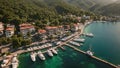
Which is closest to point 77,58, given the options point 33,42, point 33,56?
point 33,56

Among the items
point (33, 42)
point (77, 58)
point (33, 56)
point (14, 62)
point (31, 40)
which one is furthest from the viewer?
point (31, 40)

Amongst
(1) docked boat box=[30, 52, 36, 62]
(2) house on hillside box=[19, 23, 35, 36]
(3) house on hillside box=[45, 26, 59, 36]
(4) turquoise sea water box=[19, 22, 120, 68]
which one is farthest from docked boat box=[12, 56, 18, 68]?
(3) house on hillside box=[45, 26, 59, 36]

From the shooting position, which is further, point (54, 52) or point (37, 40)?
point (37, 40)

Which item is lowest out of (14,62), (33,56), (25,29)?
(14,62)

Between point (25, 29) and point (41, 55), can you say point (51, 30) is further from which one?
point (41, 55)

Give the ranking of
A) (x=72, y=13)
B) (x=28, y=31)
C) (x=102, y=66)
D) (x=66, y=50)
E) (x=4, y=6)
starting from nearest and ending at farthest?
(x=102, y=66)
(x=66, y=50)
(x=28, y=31)
(x=4, y=6)
(x=72, y=13)

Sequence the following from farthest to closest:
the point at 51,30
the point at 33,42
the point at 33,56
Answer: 1. the point at 51,30
2. the point at 33,42
3. the point at 33,56

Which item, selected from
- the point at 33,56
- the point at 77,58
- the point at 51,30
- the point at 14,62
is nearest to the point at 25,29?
the point at 51,30

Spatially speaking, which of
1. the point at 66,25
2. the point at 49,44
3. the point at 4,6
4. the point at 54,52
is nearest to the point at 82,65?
the point at 54,52

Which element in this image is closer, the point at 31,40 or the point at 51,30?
the point at 31,40

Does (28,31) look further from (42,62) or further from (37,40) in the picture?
(42,62)

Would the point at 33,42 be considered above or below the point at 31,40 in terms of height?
below
